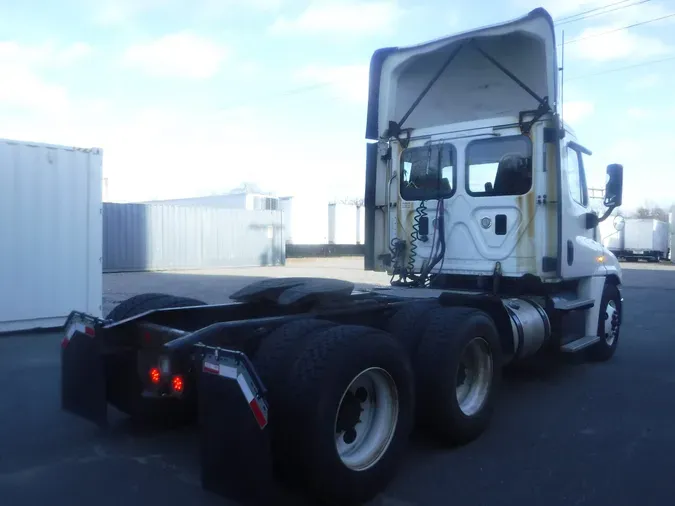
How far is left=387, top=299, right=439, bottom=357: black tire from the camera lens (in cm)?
489

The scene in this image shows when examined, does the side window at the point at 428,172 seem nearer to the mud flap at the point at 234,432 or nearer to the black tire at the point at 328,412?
the black tire at the point at 328,412

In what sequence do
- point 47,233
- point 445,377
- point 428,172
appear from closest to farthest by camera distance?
1. point 445,377
2. point 428,172
3. point 47,233

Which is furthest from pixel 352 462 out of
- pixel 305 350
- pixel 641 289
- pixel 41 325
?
pixel 641 289

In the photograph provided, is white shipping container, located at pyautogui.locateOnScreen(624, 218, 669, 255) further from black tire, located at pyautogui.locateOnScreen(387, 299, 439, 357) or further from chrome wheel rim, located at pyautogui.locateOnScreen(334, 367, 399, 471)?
chrome wheel rim, located at pyautogui.locateOnScreen(334, 367, 399, 471)

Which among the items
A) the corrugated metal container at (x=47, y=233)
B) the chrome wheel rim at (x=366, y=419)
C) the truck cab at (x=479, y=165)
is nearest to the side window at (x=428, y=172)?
the truck cab at (x=479, y=165)

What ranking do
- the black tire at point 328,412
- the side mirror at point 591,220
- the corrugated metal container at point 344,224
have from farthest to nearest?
the corrugated metal container at point 344,224, the side mirror at point 591,220, the black tire at point 328,412

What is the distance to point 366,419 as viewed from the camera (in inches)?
161

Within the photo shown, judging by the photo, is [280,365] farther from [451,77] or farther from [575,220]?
[451,77]

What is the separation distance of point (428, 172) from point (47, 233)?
6.24 metres

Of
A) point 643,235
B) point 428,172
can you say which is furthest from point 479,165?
point 643,235

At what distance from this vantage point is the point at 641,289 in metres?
20.0

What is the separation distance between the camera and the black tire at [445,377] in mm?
4629

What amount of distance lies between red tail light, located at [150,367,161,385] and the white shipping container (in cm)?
4338

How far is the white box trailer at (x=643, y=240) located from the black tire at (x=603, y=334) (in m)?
37.3
